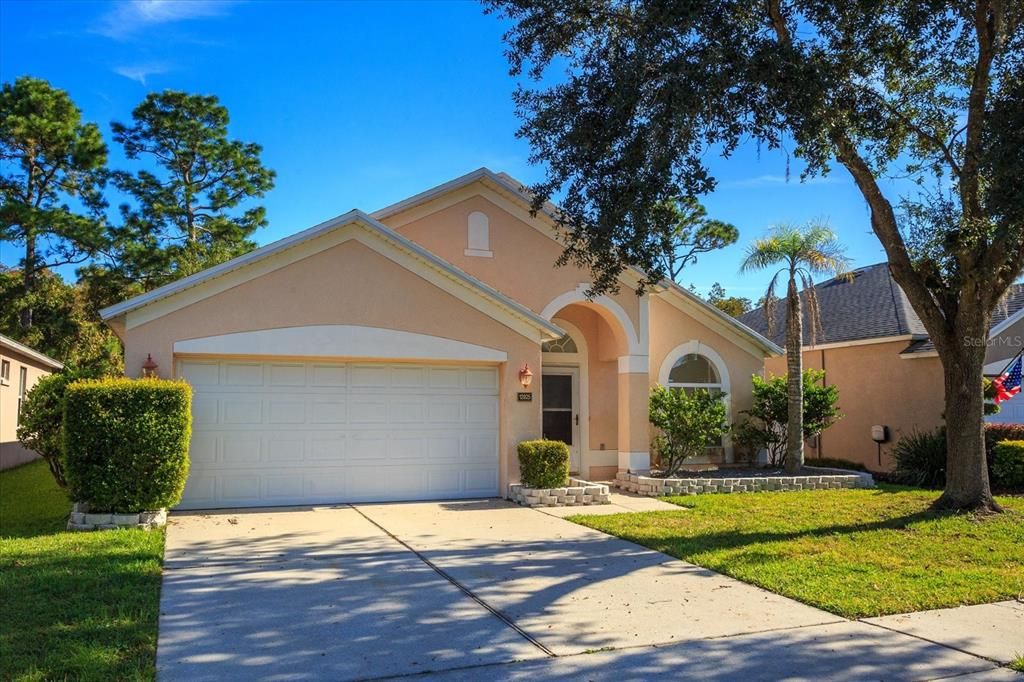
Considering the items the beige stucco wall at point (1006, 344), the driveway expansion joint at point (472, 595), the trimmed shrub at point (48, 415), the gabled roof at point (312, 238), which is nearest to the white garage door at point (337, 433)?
the gabled roof at point (312, 238)

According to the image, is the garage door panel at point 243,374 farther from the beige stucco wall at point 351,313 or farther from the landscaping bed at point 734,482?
the landscaping bed at point 734,482

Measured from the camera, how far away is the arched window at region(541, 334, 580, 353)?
1638cm

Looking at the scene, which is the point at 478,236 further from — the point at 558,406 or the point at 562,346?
the point at 558,406

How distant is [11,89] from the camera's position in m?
28.8

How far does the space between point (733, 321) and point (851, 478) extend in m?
3.93

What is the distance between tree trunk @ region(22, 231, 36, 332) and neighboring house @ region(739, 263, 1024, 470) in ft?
85.8

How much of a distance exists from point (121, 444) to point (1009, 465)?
1497 cm

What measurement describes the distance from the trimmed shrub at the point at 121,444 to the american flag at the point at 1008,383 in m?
15.2

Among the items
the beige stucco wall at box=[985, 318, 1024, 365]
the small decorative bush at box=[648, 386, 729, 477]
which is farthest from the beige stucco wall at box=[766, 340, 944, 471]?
the small decorative bush at box=[648, 386, 729, 477]

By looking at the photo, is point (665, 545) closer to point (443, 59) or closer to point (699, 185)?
point (699, 185)

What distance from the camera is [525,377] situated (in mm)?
13133

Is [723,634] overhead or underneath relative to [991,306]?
underneath

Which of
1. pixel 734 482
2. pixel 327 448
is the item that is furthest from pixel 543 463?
pixel 734 482

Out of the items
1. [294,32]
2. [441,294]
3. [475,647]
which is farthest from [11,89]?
[475,647]
